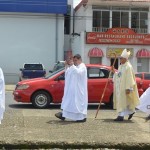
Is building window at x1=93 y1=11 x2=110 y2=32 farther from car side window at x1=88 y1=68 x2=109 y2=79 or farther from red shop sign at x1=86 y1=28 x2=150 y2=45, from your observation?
car side window at x1=88 y1=68 x2=109 y2=79

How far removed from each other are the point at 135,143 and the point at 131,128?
1961 mm

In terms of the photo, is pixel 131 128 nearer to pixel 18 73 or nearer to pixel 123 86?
pixel 123 86

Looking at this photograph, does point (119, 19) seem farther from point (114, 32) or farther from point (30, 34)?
point (30, 34)

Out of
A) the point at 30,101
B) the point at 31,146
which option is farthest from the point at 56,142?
the point at 30,101

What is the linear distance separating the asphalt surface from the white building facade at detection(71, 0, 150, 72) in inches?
1000

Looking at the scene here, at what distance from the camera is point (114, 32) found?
3784 cm

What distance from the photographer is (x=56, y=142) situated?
8.83 meters

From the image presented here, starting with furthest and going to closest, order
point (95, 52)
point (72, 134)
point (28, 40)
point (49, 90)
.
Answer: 1. point (28, 40)
2. point (95, 52)
3. point (49, 90)
4. point (72, 134)

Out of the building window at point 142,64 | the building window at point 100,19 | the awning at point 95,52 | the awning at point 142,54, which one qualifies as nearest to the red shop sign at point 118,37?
the awning at point 95,52

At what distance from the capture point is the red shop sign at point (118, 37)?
37469mm

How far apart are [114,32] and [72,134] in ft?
94.3

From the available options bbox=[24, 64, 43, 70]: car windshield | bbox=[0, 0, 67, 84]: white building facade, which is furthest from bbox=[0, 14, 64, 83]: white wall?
bbox=[24, 64, 43, 70]: car windshield

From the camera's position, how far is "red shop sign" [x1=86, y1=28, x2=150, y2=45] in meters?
37.5

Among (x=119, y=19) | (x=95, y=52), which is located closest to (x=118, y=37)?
(x=119, y=19)
